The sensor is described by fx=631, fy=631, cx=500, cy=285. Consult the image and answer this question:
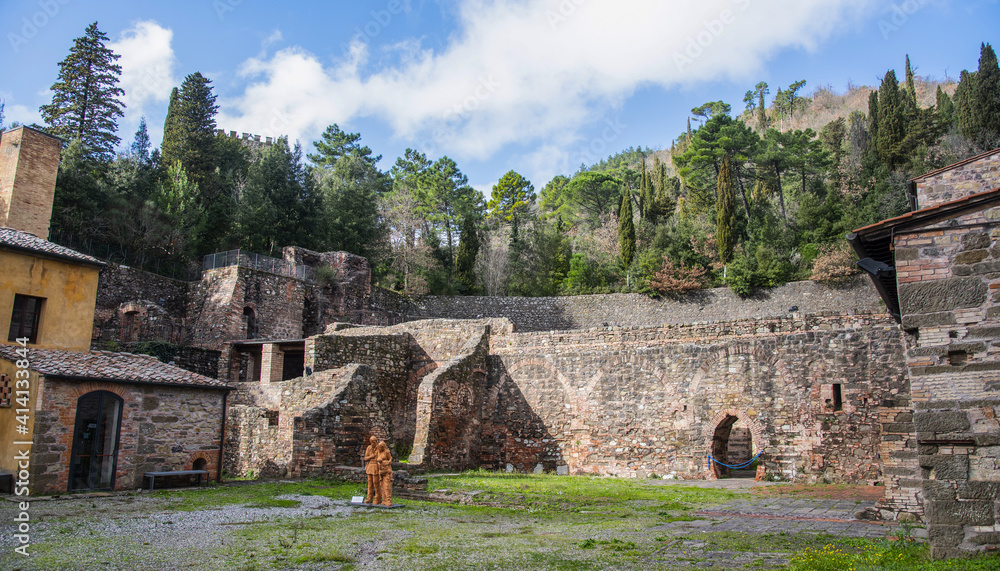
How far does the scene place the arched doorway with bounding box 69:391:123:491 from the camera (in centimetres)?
1295

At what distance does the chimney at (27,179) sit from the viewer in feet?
71.1

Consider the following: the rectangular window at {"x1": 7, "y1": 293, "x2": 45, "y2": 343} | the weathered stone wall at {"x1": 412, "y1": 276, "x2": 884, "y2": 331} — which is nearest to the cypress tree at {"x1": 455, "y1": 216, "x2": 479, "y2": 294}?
the weathered stone wall at {"x1": 412, "y1": 276, "x2": 884, "y2": 331}

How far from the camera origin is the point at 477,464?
19.4 m

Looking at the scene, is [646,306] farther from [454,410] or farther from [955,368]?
[955,368]

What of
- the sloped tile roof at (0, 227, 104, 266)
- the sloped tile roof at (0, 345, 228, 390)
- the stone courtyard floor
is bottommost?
the stone courtyard floor

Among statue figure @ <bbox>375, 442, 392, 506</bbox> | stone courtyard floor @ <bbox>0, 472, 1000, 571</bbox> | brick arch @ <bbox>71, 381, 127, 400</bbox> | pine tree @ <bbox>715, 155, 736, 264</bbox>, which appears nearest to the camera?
stone courtyard floor @ <bbox>0, 472, 1000, 571</bbox>

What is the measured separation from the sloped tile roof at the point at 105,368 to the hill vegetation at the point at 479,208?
17458 mm

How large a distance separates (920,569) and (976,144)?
113 ft

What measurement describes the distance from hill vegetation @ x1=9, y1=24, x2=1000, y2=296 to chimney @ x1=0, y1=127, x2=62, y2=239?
6664mm

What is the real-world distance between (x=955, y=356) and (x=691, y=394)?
9.86 m

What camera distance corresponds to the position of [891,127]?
3550cm

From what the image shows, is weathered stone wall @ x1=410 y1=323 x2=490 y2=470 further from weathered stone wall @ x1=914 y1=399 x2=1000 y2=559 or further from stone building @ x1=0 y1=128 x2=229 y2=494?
weathered stone wall @ x1=914 y1=399 x2=1000 y2=559

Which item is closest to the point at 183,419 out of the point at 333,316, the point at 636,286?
the point at 333,316

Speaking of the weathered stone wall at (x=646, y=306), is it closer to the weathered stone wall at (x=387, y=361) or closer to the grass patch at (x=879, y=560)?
the weathered stone wall at (x=387, y=361)
